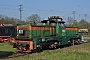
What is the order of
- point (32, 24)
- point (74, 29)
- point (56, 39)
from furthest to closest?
point (74, 29), point (56, 39), point (32, 24)

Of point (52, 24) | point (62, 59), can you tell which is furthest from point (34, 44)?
point (62, 59)

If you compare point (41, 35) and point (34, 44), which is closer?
point (34, 44)

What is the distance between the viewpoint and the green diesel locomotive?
17.9 meters

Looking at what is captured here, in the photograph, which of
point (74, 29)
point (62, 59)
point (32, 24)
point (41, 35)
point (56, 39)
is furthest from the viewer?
point (74, 29)

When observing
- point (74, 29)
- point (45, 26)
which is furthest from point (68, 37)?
point (45, 26)

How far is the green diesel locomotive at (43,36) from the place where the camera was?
17891 mm

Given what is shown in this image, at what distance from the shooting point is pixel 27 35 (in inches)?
734

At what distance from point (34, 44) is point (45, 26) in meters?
3.64

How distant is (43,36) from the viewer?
66.6ft

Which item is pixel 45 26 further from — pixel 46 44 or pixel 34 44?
pixel 34 44

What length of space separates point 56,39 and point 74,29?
19.7 feet

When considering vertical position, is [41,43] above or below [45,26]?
below

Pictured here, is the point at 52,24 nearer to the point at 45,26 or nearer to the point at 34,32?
the point at 45,26

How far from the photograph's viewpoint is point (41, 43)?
18.9 meters
